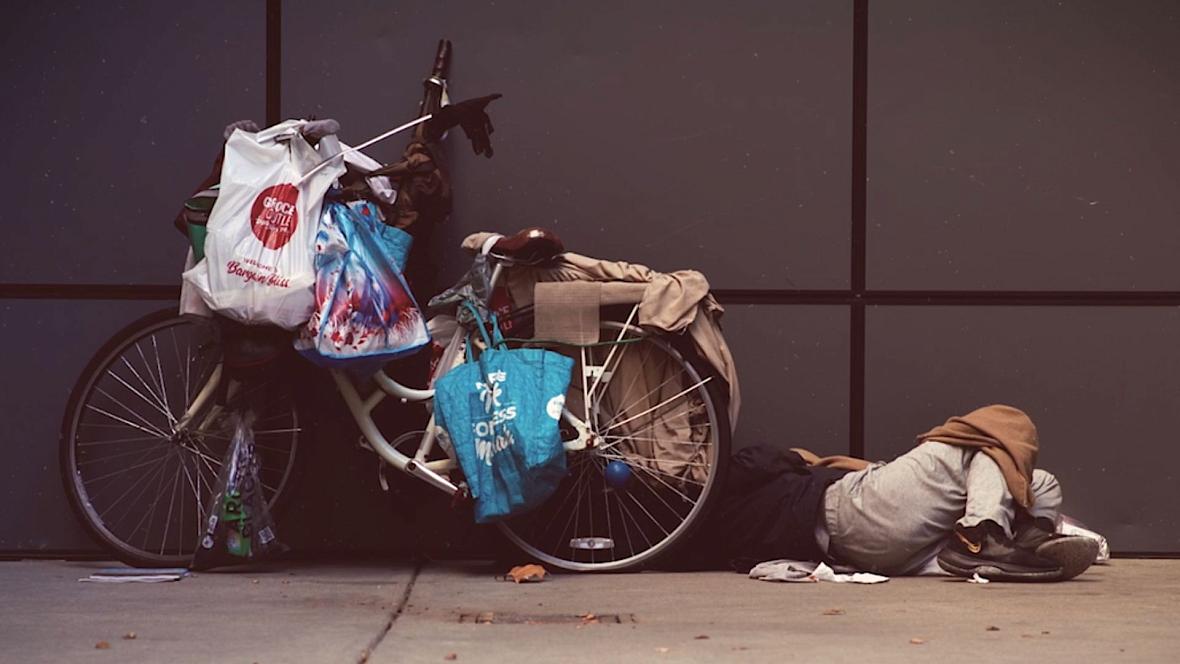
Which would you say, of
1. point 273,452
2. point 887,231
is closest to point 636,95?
point 887,231

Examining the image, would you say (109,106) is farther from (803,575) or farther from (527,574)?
(803,575)

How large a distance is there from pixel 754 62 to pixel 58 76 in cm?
267

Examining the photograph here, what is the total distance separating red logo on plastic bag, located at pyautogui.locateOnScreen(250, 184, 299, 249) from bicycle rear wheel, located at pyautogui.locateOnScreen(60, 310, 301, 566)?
1.86 ft

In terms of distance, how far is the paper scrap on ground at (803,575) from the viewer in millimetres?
5137

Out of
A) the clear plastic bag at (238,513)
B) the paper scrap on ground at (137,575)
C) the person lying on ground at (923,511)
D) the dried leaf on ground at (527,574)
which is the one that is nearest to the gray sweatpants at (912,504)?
the person lying on ground at (923,511)

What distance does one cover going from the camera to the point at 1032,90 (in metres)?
5.84

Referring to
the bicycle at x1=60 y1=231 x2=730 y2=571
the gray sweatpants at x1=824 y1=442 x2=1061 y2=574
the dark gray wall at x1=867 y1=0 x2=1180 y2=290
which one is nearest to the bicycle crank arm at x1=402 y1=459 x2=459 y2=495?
the bicycle at x1=60 y1=231 x2=730 y2=571

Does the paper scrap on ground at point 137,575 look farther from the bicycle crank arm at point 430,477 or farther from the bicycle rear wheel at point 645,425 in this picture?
the bicycle rear wheel at point 645,425

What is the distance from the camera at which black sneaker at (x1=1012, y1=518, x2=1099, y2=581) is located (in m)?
5.07

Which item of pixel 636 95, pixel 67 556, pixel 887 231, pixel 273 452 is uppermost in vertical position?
pixel 636 95

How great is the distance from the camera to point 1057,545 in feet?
16.6

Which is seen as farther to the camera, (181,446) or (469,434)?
(181,446)

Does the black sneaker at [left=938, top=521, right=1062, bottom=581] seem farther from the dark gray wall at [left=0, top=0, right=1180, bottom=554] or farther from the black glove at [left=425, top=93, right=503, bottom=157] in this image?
the black glove at [left=425, top=93, right=503, bottom=157]

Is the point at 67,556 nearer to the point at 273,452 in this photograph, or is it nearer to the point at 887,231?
the point at 273,452
